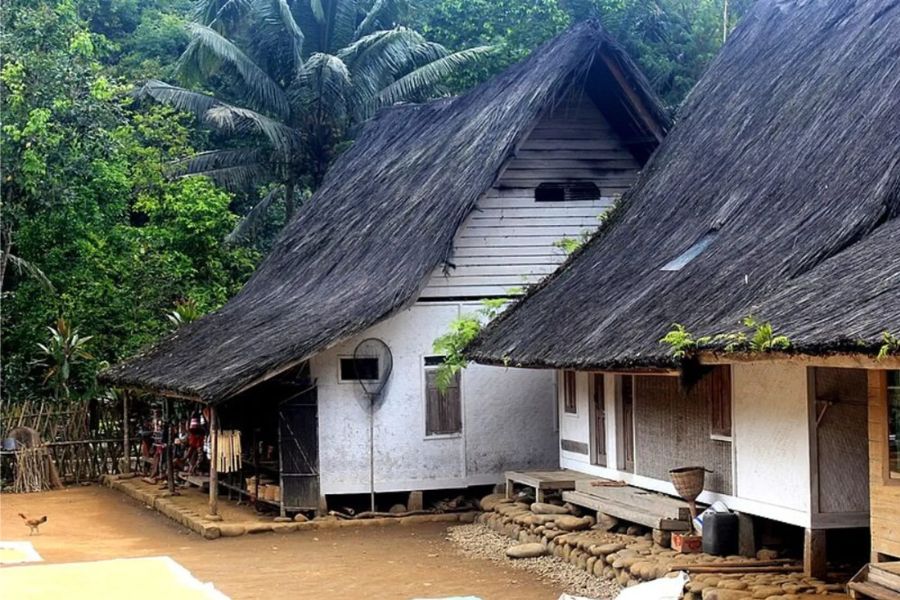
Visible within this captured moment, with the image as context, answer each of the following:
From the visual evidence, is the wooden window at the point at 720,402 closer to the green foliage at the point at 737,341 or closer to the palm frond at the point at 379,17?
the green foliage at the point at 737,341

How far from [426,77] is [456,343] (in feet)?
50.0

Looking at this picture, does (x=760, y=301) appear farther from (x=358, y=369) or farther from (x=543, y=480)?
(x=358, y=369)

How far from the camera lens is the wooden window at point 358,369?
734 inches

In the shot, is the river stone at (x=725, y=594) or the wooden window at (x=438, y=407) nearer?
the river stone at (x=725, y=594)

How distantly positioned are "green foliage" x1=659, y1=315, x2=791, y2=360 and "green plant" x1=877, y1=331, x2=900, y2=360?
101 cm

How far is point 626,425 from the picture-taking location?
53.4 feet

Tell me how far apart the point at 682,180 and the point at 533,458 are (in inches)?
172

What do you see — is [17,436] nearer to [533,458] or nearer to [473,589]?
[533,458]

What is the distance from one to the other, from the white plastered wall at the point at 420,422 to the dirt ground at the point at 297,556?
3.12 ft

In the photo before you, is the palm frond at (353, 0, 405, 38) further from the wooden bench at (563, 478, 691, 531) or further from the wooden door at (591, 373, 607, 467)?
the wooden bench at (563, 478, 691, 531)

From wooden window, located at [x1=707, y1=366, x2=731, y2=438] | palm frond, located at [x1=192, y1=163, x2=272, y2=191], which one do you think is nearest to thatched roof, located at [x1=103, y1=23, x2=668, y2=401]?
wooden window, located at [x1=707, y1=366, x2=731, y2=438]

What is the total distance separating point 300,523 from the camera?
1792 cm

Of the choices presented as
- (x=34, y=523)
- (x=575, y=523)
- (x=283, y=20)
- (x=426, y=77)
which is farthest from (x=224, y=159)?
(x=575, y=523)

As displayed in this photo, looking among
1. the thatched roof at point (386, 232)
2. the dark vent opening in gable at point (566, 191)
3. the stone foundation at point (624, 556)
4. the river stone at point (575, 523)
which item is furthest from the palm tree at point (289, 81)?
the river stone at point (575, 523)
